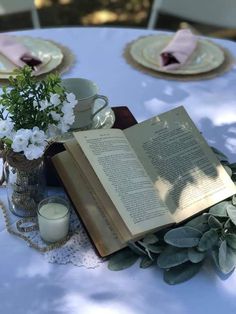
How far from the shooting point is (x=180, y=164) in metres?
0.85

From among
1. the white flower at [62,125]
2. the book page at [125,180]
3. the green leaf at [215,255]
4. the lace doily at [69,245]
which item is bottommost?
the lace doily at [69,245]

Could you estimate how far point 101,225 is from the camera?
30.5 inches

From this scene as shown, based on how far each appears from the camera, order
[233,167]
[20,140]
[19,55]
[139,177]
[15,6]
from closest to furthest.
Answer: [20,140] → [139,177] → [233,167] → [19,55] → [15,6]

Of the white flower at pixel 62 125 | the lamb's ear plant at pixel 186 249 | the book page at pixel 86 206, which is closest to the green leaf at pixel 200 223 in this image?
the lamb's ear plant at pixel 186 249

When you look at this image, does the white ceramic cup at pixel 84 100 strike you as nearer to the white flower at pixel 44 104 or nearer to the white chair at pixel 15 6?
the white flower at pixel 44 104

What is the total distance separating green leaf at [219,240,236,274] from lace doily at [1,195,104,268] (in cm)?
17

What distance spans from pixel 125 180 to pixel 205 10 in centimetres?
138

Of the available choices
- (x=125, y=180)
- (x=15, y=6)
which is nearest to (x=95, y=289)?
(x=125, y=180)

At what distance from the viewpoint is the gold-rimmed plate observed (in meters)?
1.20

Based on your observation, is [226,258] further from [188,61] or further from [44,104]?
[188,61]

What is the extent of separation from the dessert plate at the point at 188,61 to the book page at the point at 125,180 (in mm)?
494

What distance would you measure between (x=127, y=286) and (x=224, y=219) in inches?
7.4

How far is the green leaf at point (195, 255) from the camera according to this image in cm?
73

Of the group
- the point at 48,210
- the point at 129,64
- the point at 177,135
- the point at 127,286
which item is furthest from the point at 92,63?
the point at 127,286
